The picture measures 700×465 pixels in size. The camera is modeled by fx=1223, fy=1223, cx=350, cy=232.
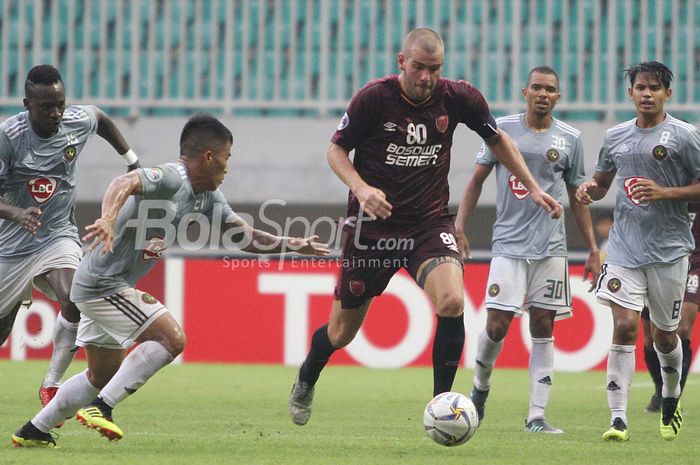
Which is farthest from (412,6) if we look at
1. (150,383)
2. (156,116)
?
(150,383)

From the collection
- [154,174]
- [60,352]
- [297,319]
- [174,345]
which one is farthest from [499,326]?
[297,319]

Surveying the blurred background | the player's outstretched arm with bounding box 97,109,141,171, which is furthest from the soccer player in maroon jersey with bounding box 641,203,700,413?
the blurred background

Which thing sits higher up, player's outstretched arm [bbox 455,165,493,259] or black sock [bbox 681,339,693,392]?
player's outstretched arm [bbox 455,165,493,259]

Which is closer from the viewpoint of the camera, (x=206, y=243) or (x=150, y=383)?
(x=150, y=383)

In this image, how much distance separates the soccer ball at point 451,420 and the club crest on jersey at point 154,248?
161cm

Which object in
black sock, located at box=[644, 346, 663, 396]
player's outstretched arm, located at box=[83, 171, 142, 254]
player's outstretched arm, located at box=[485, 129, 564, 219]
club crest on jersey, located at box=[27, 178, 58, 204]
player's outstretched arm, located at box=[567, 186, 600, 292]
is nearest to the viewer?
player's outstretched arm, located at box=[83, 171, 142, 254]

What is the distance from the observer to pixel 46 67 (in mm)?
7621

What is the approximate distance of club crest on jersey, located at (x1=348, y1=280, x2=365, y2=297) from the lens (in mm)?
6977

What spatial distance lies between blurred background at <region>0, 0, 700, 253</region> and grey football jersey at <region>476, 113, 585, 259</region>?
909 centimetres

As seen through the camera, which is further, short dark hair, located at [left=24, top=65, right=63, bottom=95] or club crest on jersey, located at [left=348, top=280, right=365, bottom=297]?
short dark hair, located at [left=24, top=65, right=63, bottom=95]

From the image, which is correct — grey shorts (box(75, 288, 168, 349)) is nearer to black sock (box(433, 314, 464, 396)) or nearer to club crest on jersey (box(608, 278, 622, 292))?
black sock (box(433, 314, 464, 396))

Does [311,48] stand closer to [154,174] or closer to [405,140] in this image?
[405,140]

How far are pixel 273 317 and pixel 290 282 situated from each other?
46cm

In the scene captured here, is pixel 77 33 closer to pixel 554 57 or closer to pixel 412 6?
pixel 412 6
